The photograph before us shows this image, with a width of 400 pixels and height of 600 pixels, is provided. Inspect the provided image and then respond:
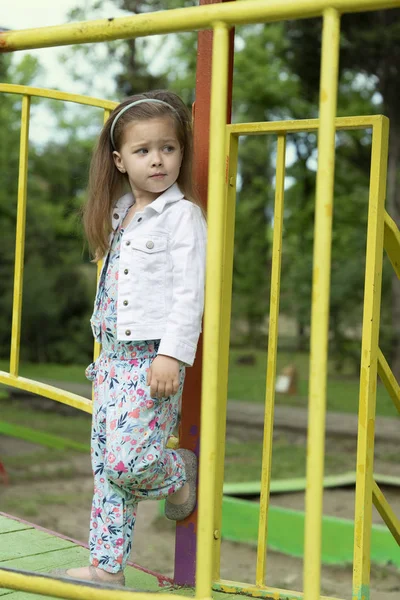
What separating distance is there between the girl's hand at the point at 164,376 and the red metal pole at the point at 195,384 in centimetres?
25

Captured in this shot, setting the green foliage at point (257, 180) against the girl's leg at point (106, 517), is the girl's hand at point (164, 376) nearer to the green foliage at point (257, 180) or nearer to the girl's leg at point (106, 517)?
the girl's leg at point (106, 517)

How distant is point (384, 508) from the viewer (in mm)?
2137

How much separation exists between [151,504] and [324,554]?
1.81 m

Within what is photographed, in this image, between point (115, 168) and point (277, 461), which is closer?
point (115, 168)

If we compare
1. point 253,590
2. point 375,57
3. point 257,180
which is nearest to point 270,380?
point 253,590

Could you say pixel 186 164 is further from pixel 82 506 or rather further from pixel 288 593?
pixel 82 506

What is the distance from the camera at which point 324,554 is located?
4.59m

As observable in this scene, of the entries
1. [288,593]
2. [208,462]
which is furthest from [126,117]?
[288,593]

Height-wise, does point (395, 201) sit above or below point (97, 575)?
above

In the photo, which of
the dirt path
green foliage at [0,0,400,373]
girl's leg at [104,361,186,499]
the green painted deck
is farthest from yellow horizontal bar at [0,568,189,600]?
green foliage at [0,0,400,373]

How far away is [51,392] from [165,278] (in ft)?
2.31

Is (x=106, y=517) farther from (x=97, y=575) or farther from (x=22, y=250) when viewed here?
(x=22, y=250)

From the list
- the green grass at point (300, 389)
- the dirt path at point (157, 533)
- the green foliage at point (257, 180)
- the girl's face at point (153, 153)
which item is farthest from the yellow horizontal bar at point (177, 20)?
the green foliage at point (257, 180)

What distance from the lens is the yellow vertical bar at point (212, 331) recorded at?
4.27 feet
